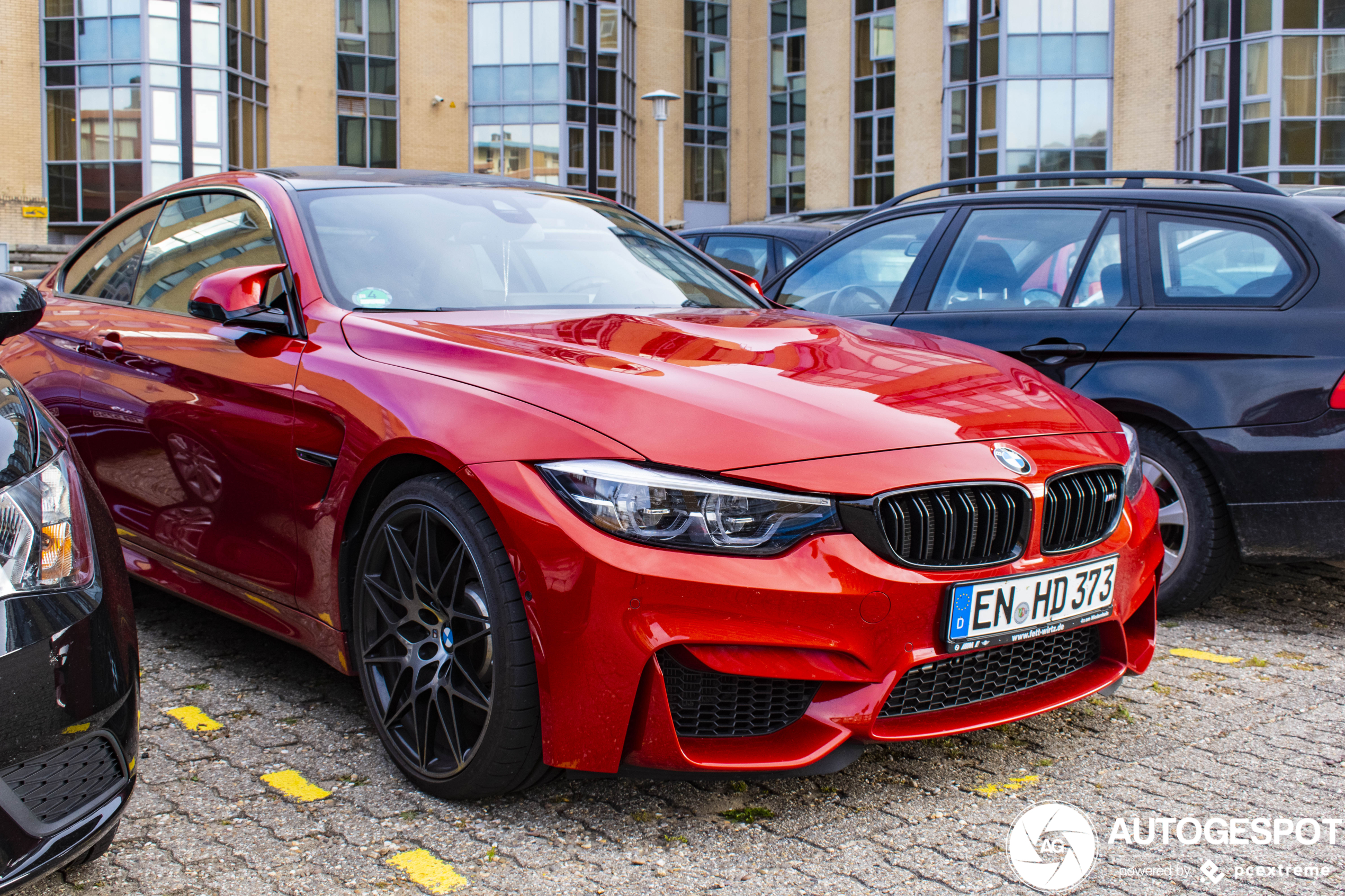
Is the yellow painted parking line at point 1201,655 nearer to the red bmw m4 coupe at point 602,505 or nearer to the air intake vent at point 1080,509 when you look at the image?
the red bmw m4 coupe at point 602,505

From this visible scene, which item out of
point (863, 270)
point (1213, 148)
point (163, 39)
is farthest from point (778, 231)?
point (163, 39)

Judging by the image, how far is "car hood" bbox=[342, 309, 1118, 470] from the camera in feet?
8.48

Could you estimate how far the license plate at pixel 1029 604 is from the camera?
2617 mm

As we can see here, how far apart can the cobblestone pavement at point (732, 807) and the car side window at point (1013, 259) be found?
171 cm

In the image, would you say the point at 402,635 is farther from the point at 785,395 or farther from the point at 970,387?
the point at 970,387

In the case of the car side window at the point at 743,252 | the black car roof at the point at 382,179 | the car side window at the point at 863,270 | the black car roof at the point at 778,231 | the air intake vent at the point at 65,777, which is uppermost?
the black car roof at the point at 778,231

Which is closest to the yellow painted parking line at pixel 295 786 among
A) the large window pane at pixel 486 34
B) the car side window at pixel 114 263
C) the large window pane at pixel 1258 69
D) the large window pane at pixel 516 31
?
the car side window at pixel 114 263

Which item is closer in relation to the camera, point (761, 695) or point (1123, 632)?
point (761, 695)

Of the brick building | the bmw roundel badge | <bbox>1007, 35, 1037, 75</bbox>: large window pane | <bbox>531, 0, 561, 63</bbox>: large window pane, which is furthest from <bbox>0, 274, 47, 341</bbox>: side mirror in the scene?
<bbox>531, 0, 561, 63</bbox>: large window pane

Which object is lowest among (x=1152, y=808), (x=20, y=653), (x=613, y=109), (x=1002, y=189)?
(x=1152, y=808)

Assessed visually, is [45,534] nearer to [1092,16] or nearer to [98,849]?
[98,849]

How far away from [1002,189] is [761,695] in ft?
10.6

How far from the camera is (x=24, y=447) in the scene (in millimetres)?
2242

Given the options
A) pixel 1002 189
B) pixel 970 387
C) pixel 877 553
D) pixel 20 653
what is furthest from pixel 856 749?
pixel 1002 189
